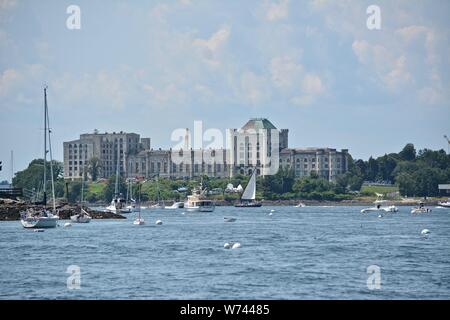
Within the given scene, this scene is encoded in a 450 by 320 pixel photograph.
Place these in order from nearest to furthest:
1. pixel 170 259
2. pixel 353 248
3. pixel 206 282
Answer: pixel 206 282
pixel 170 259
pixel 353 248

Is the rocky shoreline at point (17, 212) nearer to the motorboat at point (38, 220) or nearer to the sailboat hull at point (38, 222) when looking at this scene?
the motorboat at point (38, 220)

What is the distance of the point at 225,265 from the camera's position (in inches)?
2611

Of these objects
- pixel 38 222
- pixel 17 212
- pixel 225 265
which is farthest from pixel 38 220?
pixel 225 265

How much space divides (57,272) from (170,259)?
1011 cm

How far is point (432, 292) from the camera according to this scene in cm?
5381

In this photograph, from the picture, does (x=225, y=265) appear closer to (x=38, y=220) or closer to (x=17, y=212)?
(x=38, y=220)

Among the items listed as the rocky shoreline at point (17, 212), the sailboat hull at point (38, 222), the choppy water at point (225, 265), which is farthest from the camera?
the rocky shoreline at point (17, 212)

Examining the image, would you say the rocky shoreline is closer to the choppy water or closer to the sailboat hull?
the sailboat hull

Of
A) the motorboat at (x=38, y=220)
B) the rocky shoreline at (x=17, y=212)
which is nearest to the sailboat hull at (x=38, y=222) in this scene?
the motorboat at (x=38, y=220)

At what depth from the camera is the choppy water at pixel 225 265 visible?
5406 cm

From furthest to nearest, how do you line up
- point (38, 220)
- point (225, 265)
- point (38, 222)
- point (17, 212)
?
point (17, 212)
point (38, 222)
point (38, 220)
point (225, 265)

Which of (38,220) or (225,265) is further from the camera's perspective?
(38,220)
